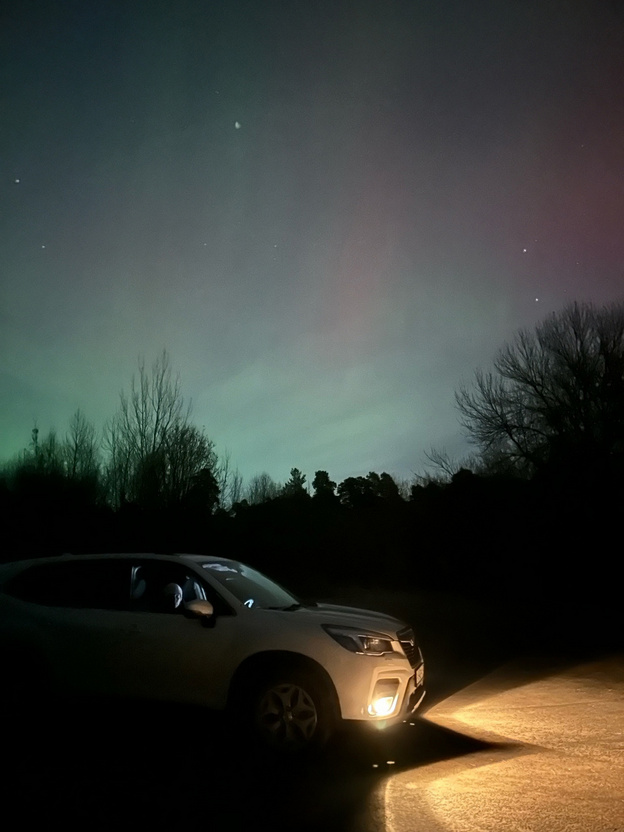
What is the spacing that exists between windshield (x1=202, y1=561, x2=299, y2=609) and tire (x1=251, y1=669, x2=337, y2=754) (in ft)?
2.62

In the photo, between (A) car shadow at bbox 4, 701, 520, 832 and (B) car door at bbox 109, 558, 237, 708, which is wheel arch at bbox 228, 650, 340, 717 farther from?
(A) car shadow at bbox 4, 701, 520, 832

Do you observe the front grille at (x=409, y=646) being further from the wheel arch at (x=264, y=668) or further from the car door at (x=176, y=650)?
the car door at (x=176, y=650)

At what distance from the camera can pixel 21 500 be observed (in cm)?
2731

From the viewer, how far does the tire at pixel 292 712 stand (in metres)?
6.05

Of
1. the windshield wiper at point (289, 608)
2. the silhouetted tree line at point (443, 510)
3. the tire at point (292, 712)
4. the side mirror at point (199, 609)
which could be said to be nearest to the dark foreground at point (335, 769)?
the tire at point (292, 712)

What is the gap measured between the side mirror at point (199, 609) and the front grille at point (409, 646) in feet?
5.43

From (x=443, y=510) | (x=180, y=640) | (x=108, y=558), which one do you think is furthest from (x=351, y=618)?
(x=443, y=510)

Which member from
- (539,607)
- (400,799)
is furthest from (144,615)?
(539,607)

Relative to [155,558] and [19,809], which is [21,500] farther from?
[19,809]

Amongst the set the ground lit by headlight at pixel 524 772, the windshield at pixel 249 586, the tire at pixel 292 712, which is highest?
the windshield at pixel 249 586

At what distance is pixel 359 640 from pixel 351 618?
1.28 feet

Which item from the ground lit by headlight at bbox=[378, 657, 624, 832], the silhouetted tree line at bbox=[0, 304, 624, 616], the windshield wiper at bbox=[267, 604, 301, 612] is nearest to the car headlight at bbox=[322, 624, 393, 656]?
the windshield wiper at bbox=[267, 604, 301, 612]

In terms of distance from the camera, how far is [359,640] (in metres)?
6.24

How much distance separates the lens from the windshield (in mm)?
6934
